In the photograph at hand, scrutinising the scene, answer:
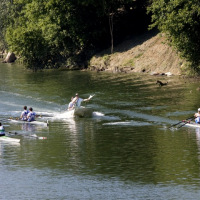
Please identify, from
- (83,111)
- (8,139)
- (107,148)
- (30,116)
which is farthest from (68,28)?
(107,148)

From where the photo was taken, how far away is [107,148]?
121 ft

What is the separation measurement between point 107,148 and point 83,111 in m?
13.5

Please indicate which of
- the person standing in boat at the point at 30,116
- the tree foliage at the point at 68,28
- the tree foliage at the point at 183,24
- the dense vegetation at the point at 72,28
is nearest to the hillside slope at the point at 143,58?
the dense vegetation at the point at 72,28

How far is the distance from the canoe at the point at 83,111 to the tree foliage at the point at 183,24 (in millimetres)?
17614

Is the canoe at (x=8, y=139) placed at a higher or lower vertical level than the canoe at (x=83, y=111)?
lower

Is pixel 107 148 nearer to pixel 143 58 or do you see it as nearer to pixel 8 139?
pixel 8 139

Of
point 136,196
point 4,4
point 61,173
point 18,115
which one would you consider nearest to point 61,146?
point 61,173

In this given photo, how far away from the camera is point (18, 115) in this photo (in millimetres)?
51938

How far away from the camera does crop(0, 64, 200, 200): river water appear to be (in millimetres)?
28500

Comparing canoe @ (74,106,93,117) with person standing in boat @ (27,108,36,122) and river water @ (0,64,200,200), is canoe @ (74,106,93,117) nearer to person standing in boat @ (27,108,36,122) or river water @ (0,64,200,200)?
river water @ (0,64,200,200)

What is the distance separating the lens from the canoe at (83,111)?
49.9 m

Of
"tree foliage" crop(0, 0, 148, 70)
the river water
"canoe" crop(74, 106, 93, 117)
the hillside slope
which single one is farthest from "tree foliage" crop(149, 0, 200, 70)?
"tree foliage" crop(0, 0, 148, 70)

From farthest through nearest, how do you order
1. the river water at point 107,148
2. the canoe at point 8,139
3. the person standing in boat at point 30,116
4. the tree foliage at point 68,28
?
1. the tree foliage at point 68,28
2. the person standing in boat at point 30,116
3. the canoe at point 8,139
4. the river water at point 107,148

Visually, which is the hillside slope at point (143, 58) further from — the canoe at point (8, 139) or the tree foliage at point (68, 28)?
the canoe at point (8, 139)
